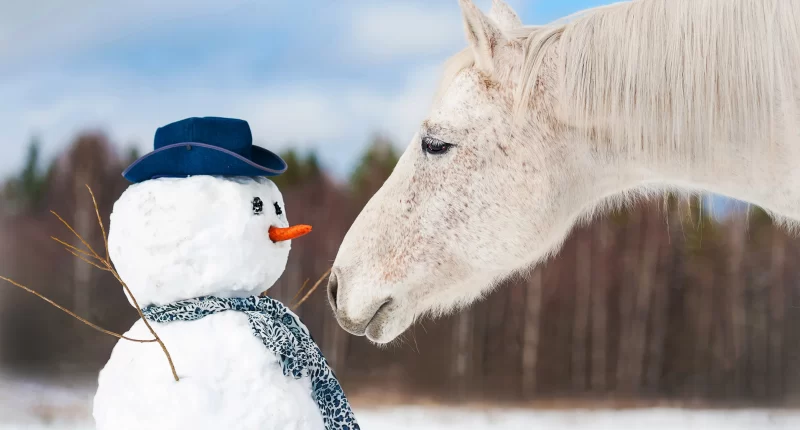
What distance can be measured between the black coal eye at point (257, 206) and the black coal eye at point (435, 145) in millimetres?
243

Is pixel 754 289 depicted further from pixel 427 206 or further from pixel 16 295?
pixel 16 295

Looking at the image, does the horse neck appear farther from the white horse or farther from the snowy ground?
the snowy ground

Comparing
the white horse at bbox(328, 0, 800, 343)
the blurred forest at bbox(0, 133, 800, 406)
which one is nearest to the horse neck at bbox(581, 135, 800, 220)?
the white horse at bbox(328, 0, 800, 343)

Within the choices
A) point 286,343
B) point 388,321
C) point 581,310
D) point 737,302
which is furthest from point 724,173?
point 737,302

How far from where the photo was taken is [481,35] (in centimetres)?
78

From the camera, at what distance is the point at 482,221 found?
0.82 m

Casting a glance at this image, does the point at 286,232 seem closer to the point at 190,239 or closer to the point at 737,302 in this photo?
the point at 190,239

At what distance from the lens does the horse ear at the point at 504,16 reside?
920mm

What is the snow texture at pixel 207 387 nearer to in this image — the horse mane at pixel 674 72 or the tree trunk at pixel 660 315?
the horse mane at pixel 674 72

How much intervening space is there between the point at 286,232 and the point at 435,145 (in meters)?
0.24

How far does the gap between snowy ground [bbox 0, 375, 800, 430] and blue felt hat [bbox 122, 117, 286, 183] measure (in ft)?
6.46

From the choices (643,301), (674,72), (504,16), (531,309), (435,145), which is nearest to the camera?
(674,72)

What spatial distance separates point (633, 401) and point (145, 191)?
9.68ft

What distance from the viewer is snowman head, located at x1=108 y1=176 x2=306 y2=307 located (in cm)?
79
